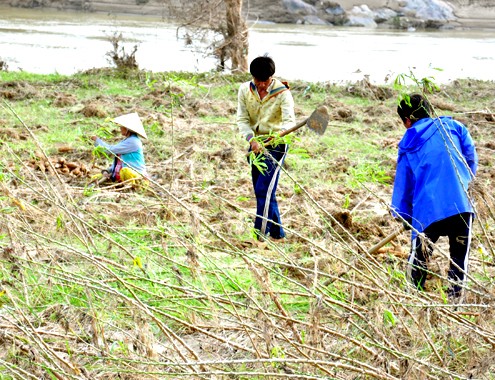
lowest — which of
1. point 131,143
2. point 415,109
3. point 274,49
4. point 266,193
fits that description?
point 274,49

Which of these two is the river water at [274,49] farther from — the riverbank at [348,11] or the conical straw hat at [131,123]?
the conical straw hat at [131,123]

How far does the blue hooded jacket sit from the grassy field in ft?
0.67

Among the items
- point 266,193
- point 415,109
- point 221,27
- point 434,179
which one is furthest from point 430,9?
point 434,179

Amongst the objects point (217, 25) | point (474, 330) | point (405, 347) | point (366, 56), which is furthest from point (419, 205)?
point (366, 56)

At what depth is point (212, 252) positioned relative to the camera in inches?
191

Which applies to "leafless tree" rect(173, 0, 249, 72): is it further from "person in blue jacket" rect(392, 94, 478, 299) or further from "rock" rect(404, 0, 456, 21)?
"rock" rect(404, 0, 456, 21)

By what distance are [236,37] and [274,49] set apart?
8377 millimetres

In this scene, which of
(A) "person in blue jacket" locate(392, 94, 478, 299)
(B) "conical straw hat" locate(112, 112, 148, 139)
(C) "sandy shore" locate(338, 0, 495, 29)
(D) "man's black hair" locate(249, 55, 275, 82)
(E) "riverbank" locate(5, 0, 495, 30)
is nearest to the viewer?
(A) "person in blue jacket" locate(392, 94, 478, 299)

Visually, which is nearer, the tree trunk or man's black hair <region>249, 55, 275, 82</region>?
man's black hair <region>249, 55, 275, 82</region>

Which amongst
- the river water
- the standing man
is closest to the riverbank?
the river water

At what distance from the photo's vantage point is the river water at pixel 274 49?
17.0m

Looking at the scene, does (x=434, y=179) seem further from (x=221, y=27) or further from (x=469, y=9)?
(x=469, y=9)

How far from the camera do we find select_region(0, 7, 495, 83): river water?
17016mm

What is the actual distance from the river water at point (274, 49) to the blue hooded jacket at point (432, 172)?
7.89 meters
